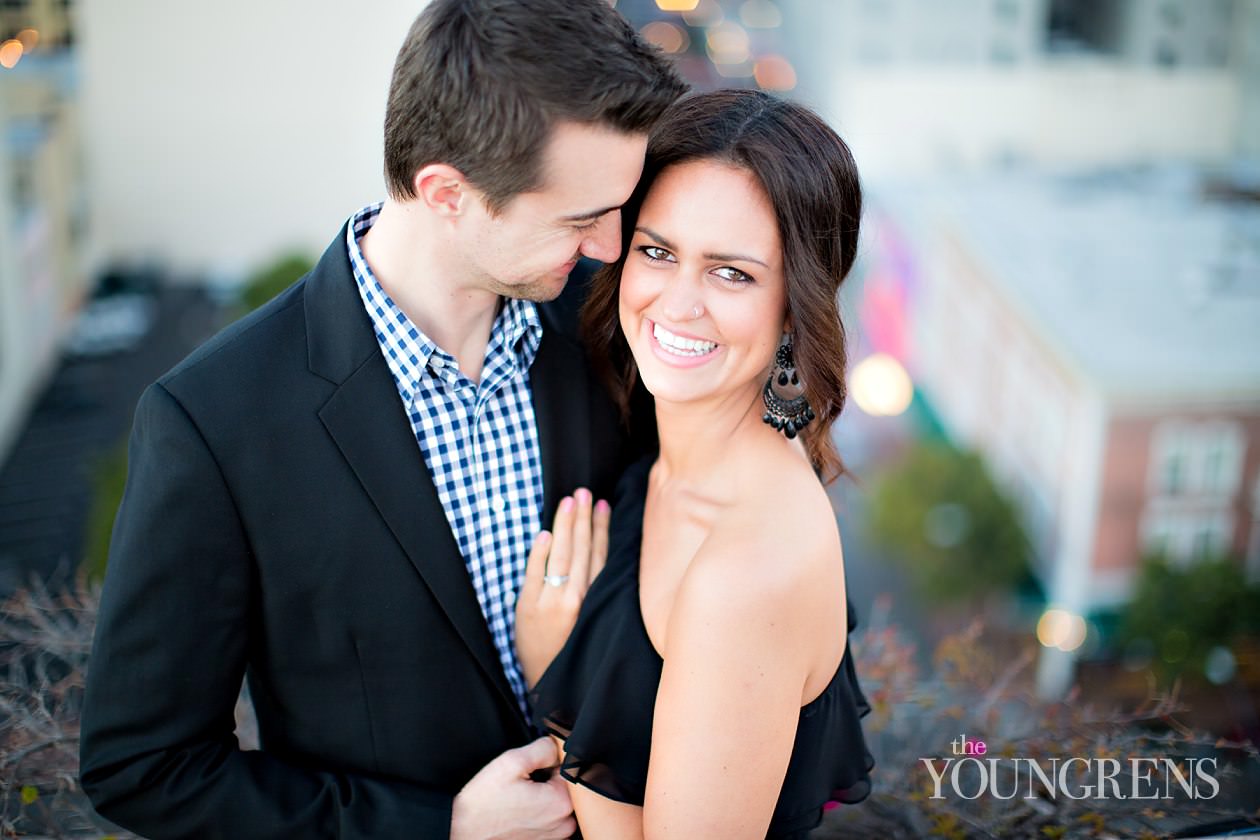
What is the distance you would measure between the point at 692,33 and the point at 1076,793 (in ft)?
172

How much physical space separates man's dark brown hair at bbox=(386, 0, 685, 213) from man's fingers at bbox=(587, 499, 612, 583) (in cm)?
70

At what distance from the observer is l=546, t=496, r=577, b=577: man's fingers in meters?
2.53

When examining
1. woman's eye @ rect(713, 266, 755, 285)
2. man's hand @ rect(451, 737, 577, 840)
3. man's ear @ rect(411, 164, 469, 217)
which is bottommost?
man's hand @ rect(451, 737, 577, 840)

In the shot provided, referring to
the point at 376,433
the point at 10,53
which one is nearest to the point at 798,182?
the point at 376,433

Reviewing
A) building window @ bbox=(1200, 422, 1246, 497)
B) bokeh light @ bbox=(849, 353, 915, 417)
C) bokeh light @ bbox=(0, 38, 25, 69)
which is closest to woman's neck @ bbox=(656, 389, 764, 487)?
bokeh light @ bbox=(849, 353, 915, 417)

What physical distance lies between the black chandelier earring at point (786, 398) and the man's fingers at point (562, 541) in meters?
0.47

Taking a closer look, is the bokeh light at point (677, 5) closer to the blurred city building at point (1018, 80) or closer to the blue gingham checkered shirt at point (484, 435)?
the blurred city building at point (1018, 80)

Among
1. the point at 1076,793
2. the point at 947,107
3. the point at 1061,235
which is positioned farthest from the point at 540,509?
the point at 947,107

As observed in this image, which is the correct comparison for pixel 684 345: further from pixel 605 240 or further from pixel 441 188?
pixel 441 188

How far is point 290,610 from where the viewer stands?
229 centimetres

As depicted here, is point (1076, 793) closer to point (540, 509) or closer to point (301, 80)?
point (540, 509)

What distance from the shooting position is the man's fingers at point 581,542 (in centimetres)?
253

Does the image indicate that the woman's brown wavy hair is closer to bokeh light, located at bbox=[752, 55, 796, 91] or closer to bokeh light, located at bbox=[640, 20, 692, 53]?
bokeh light, located at bbox=[752, 55, 796, 91]

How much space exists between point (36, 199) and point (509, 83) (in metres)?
27.8
